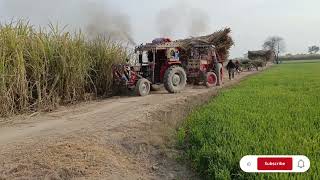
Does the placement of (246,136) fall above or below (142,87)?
below

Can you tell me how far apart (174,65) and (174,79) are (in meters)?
0.68

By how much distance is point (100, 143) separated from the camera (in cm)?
825

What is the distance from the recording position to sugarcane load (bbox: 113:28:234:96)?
16.5 m

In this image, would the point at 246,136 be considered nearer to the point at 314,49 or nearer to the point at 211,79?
the point at 211,79

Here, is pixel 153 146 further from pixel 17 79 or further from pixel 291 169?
pixel 17 79

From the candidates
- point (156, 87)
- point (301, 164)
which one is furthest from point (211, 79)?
point (301, 164)

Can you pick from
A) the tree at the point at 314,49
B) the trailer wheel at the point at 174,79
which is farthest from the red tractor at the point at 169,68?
the tree at the point at 314,49

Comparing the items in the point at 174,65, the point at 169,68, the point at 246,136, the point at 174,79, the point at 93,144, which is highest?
the point at 174,65

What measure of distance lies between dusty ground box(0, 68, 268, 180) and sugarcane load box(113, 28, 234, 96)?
12.3 ft

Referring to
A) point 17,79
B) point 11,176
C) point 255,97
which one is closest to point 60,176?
point 11,176

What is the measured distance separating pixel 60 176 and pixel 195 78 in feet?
45.9

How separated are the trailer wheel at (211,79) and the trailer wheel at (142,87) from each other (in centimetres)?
408

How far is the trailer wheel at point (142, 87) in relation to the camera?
53.1ft

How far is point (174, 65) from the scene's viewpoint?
1791 cm
